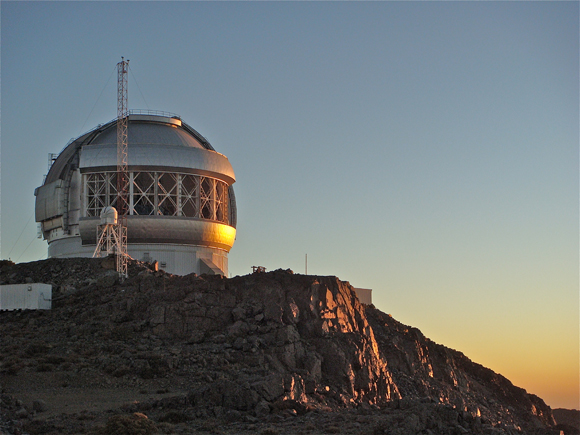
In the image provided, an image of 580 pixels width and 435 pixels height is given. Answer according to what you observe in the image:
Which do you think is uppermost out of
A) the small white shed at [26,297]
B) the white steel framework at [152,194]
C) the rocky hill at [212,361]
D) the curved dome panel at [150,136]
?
the curved dome panel at [150,136]

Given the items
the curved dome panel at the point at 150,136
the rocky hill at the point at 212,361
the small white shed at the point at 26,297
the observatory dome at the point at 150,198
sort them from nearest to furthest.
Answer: the rocky hill at the point at 212,361 → the small white shed at the point at 26,297 → the observatory dome at the point at 150,198 → the curved dome panel at the point at 150,136

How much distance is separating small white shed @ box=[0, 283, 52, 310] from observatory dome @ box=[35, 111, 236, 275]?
1078 centimetres

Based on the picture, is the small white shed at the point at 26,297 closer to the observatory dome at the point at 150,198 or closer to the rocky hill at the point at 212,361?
the rocky hill at the point at 212,361

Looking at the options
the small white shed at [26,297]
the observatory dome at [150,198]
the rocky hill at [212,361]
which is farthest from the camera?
the observatory dome at [150,198]

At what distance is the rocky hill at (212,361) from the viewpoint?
126 feet

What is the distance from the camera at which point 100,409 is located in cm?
4075

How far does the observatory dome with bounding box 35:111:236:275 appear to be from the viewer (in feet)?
217

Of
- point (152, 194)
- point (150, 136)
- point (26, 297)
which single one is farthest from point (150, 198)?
point (26, 297)

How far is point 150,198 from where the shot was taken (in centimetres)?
6719

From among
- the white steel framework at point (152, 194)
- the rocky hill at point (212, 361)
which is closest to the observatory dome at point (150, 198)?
the white steel framework at point (152, 194)

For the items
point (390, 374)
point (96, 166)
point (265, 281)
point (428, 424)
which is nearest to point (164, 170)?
point (96, 166)

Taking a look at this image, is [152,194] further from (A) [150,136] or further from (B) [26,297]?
(B) [26,297]

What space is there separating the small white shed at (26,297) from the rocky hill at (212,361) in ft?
1.98

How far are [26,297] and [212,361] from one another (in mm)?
13606
